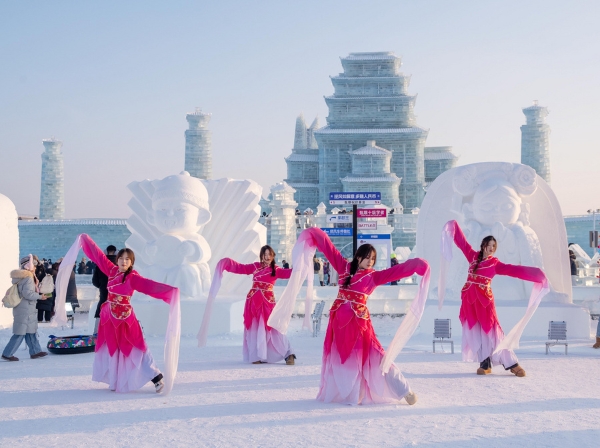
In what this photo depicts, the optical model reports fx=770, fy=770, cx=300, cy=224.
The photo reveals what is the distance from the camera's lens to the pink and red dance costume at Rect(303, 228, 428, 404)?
550 cm

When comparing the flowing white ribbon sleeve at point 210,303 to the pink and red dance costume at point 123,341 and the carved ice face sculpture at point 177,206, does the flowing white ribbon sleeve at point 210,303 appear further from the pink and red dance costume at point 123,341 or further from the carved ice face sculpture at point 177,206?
the carved ice face sculpture at point 177,206

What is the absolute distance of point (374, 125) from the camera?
38.2m

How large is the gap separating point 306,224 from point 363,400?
23.3m

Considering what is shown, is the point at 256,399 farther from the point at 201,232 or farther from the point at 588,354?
the point at 201,232

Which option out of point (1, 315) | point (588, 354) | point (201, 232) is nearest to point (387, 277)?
point (588, 354)

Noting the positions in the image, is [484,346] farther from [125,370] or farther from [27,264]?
[27,264]

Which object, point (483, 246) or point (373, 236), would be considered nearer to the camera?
point (483, 246)

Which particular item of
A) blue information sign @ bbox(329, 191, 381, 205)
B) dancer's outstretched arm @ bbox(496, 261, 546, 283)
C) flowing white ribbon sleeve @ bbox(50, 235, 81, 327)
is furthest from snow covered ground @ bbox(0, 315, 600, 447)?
blue information sign @ bbox(329, 191, 381, 205)

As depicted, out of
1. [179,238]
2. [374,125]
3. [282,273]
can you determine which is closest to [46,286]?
[179,238]

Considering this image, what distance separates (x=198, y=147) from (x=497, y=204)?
31.8 m

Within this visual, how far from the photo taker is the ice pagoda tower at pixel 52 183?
40.9 meters

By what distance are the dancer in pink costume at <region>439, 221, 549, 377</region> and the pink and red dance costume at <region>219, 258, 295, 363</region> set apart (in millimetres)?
1688

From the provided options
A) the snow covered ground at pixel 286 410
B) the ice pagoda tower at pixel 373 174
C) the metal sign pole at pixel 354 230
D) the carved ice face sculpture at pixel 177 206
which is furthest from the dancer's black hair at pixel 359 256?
the ice pagoda tower at pixel 373 174

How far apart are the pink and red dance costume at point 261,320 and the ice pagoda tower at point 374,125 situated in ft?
97.7
